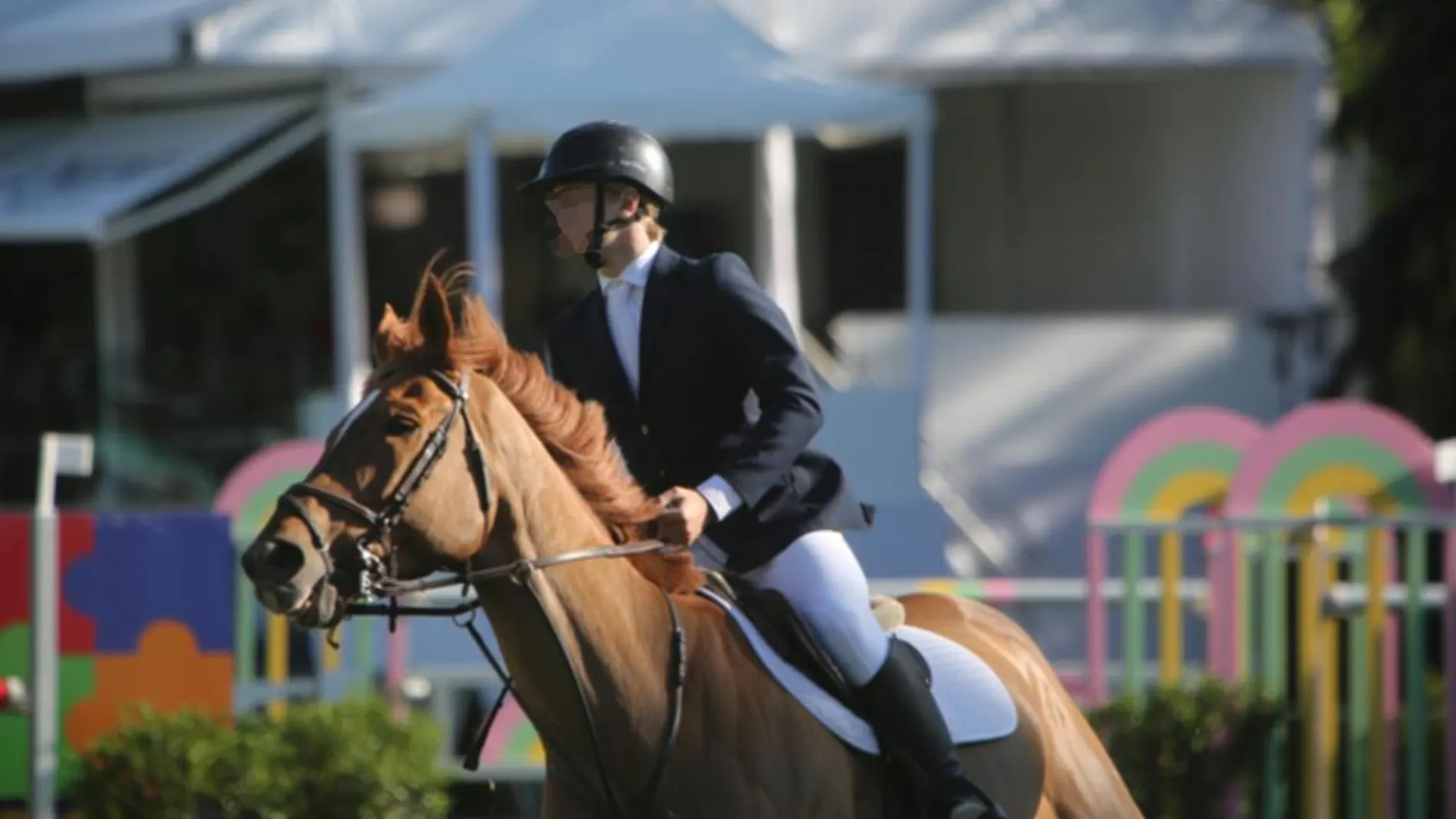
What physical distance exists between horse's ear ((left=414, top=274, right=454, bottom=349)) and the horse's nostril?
0.57 m

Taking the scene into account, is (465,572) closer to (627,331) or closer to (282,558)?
(282,558)

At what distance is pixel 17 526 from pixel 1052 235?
1060cm

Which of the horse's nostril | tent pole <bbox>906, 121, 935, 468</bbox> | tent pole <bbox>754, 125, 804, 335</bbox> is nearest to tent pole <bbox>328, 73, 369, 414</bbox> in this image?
tent pole <bbox>754, 125, 804, 335</bbox>

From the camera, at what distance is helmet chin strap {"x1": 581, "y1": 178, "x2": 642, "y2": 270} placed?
5164 mm

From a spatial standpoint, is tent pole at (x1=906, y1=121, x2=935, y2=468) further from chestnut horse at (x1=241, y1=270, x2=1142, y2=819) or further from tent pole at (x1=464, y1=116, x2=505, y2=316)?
chestnut horse at (x1=241, y1=270, x2=1142, y2=819)

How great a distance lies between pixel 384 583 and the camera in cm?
462

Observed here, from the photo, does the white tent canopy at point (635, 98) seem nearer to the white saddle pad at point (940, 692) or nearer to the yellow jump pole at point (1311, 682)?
the yellow jump pole at point (1311, 682)

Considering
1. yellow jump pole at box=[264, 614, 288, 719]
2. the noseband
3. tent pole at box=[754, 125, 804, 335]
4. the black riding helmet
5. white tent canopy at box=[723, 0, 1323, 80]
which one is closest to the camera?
the noseband

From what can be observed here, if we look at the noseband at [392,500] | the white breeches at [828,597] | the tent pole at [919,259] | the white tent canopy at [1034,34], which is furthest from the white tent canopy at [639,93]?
the noseband at [392,500]

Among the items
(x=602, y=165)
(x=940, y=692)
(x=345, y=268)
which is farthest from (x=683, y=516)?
(x=345, y=268)

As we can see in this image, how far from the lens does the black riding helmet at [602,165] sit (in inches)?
201

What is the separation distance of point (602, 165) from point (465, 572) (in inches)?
34.5

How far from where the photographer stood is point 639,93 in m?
13.1

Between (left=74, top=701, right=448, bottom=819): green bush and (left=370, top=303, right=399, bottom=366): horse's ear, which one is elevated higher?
(left=370, top=303, right=399, bottom=366): horse's ear
